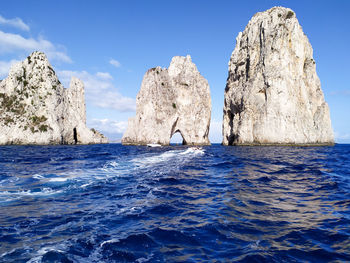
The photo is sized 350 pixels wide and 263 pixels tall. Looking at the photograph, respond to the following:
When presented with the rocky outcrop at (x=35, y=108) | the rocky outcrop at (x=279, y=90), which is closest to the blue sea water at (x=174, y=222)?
the rocky outcrop at (x=279, y=90)

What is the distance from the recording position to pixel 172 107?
291 feet

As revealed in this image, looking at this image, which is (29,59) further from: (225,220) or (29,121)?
(225,220)

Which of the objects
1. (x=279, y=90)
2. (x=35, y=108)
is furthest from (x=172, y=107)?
(x=35, y=108)

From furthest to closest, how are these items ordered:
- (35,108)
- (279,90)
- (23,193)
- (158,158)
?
(35,108), (279,90), (158,158), (23,193)

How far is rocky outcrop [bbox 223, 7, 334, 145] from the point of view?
63.6m

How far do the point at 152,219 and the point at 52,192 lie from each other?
6.36m

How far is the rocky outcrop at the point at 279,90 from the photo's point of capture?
6359 centimetres

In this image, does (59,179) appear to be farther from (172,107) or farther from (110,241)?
(172,107)

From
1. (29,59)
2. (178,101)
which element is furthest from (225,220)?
(29,59)

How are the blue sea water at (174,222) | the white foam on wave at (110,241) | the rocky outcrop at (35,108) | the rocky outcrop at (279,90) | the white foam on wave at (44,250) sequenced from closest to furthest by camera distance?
1. the white foam on wave at (44,250)
2. the blue sea water at (174,222)
3. the white foam on wave at (110,241)
4. the rocky outcrop at (279,90)
5. the rocky outcrop at (35,108)

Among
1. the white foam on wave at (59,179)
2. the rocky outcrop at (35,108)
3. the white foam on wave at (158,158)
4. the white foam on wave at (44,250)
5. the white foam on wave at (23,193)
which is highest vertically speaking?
the rocky outcrop at (35,108)

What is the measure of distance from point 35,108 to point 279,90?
278 ft

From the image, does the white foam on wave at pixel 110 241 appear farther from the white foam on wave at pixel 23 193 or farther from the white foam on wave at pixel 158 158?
the white foam on wave at pixel 158 158

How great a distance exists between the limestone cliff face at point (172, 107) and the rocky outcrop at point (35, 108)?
80.7 feet
